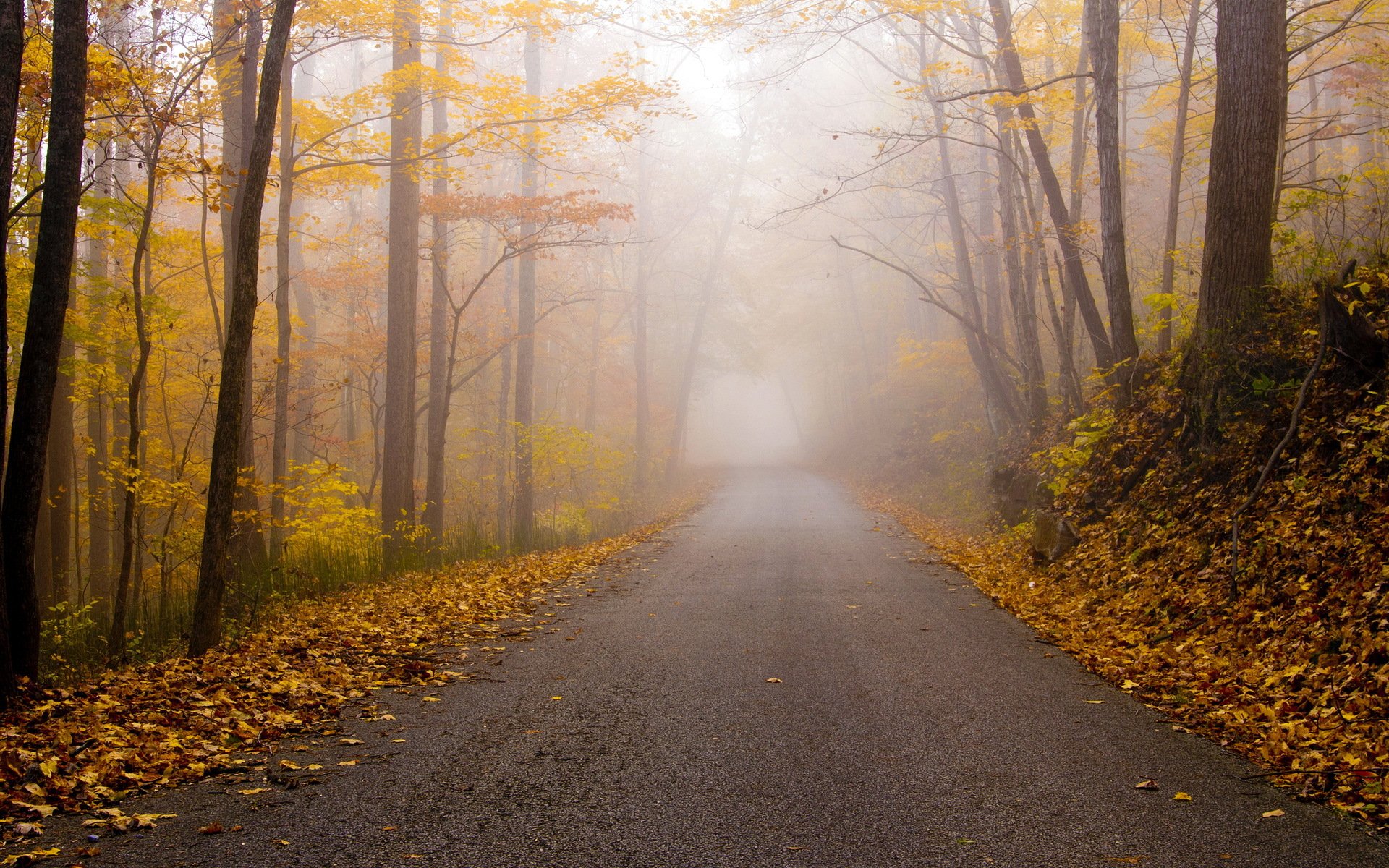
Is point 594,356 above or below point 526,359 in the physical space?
above

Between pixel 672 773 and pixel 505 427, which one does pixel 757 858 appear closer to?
pixel 672 773

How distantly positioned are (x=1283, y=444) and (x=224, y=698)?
712 centimetres

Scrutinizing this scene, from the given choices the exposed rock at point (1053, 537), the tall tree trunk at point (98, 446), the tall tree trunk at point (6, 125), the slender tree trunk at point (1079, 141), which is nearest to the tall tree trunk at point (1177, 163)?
the slender tree trunk at point (1079, 141)

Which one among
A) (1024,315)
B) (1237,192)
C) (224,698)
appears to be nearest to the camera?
(224,698)

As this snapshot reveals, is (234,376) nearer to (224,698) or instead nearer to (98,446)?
(224,698)

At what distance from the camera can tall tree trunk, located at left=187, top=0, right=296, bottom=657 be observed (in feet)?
21.1

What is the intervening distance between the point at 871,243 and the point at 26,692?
29.3 m

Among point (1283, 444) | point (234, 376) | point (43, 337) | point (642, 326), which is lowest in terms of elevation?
point (1283, 444)

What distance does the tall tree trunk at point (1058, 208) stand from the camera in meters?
11.2

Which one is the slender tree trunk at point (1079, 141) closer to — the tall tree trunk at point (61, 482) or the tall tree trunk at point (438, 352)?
the tall tree trunk at point (438, 352)

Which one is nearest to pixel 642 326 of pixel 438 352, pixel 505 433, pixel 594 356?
pixel 594 356

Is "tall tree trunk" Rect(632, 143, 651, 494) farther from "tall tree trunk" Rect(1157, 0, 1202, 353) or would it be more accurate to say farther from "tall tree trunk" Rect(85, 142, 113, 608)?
"tall tree trunk" Rect(1157, 0, 1202, 353)

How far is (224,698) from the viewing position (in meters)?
4.85

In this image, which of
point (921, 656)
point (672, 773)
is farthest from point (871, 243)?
point (672, 773)
